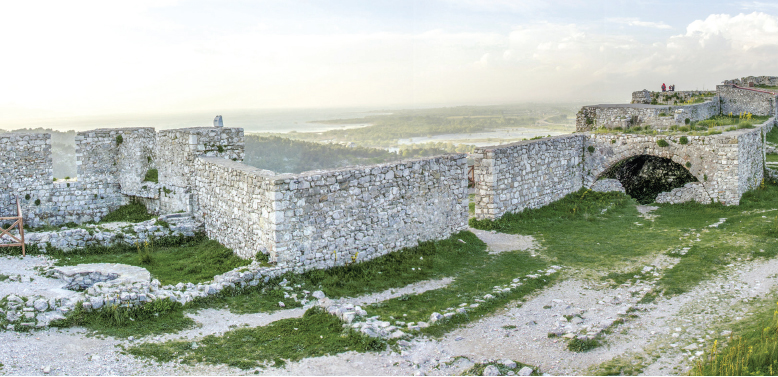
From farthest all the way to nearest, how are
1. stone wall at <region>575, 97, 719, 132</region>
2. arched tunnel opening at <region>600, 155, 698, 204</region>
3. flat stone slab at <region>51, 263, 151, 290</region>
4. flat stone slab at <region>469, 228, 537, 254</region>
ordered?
stone wall at <region>575, 97, 719, 132</region> → arched tunnel opening at <region>600, 155, 698, 204</region> → flat stone slab at <region>469, 228, 537, 254</region> → flat stone slab at <region>51, 263, 151, 290</region>

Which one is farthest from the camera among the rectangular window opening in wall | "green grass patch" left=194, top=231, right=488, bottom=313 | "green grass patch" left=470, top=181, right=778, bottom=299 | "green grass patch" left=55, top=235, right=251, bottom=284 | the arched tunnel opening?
the rectangular window opening in wall

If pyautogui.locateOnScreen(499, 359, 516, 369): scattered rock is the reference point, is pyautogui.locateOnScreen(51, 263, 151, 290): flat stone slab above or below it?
above

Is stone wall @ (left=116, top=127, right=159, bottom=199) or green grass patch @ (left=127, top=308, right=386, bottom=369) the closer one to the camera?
green grass patch @ (left=127, top=308, right=386, bottom=369)

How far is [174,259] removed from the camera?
1374 cm

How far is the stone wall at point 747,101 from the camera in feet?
116

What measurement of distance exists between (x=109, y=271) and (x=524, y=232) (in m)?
10.9

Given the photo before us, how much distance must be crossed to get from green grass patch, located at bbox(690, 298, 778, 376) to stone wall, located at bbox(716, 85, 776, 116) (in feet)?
104

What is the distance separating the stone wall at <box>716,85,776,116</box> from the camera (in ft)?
116

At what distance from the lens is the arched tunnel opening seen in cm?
2119

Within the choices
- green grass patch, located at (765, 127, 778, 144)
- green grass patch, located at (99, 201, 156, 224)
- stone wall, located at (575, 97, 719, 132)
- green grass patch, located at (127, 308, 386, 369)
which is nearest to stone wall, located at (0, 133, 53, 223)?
green grass patch, located at (99, 201, 156, 224)

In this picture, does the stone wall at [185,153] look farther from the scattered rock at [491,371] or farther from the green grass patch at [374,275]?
the scattered rock at [491,371]

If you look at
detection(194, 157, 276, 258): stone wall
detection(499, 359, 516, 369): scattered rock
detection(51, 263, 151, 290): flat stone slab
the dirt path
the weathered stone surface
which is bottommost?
detection(499, 359, 516, 369): scattered rock

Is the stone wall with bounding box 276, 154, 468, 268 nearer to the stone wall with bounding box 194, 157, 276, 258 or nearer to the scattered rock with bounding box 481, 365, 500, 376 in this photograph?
the stone wall with bounding box 194, 157, 276, 258

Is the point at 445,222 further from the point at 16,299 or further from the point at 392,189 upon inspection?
the point at 16,299
